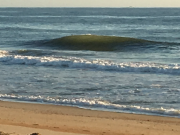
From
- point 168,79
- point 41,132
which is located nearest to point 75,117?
point 41,132

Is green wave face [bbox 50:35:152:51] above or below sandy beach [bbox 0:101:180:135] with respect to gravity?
above

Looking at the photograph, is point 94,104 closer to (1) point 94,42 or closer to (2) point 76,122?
(2) point 76,122

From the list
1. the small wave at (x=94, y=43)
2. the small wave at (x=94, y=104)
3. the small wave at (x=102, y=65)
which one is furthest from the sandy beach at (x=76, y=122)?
the small wave at (x=94, y=43)

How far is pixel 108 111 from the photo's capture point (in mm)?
9555

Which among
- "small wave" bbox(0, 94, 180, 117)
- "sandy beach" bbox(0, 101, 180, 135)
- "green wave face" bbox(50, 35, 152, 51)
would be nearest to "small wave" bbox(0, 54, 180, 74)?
"small wave" bbox(0, 94, 180, 117)

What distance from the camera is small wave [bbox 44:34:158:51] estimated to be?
2772 cm

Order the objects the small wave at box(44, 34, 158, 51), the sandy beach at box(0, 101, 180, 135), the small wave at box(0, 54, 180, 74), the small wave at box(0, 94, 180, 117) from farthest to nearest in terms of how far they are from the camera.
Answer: the small wave at box(44, 34, 158, 51) → the small wave at box(0, 54, 180, 74) → the small wave at box(0, 94, 180, 117) → the sandy beach at box(0, 101, 180, 135)

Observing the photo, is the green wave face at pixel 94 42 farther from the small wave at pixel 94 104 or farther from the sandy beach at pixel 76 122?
the sandy beach at pixel 76 122

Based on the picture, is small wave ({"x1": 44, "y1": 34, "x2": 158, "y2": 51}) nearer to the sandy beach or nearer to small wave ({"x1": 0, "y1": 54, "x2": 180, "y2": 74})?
small wave ({"x1": 0, "y1": 54, "x2": 180, "y2": 74})

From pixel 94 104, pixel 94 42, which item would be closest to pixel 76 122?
pixel 94 104

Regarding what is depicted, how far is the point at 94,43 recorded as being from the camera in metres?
29.2

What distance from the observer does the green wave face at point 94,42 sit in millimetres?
27734

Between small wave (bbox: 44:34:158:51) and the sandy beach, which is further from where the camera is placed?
small wave (bbox: 44:34:158:51)

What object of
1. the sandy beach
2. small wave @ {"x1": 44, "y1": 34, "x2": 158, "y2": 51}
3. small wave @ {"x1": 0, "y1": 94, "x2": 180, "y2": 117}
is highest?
small wave @ {"x1": 44, "y1": 34, "x2": 158, "y2": 51}
